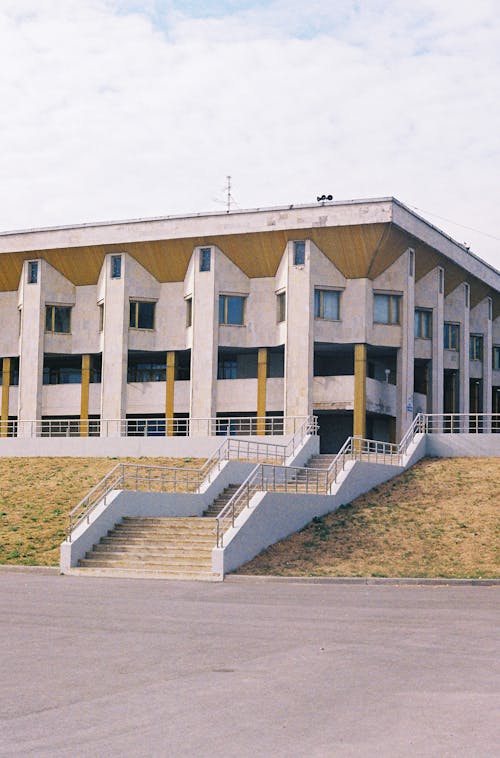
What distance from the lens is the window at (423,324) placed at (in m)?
49.7

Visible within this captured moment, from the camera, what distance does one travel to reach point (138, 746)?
736cm

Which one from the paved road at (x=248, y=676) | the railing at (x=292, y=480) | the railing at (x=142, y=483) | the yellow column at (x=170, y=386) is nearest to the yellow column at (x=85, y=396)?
the yellow column at (x=170, y=386)

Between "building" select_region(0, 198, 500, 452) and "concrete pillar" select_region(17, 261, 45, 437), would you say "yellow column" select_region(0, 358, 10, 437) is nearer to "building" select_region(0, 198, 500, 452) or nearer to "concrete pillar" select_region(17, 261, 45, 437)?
"building" select_region(0, 198, 500, 452)

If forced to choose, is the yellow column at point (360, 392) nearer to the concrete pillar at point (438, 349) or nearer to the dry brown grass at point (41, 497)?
the concrete pillar at point (438, 349)

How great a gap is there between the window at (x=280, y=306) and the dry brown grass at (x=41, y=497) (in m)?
12.9

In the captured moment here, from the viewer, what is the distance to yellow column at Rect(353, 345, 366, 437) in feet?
147

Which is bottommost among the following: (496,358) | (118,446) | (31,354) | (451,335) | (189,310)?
(118,446)

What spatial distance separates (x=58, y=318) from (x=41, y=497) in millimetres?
22100

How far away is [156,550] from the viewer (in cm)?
2442

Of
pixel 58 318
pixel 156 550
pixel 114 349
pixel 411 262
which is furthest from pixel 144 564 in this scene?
pixel 58 318

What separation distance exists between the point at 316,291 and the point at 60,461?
1526 cm

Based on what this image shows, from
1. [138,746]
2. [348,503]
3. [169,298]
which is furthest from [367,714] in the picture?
[169,298]

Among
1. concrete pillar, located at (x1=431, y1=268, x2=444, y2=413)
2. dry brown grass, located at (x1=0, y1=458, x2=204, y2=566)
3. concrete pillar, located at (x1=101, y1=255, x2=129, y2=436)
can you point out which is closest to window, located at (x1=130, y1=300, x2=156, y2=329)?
concrete pillar, located at (x1=101, y1=255, x2=129, y2=436)

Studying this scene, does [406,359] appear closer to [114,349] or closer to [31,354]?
[114,349]
